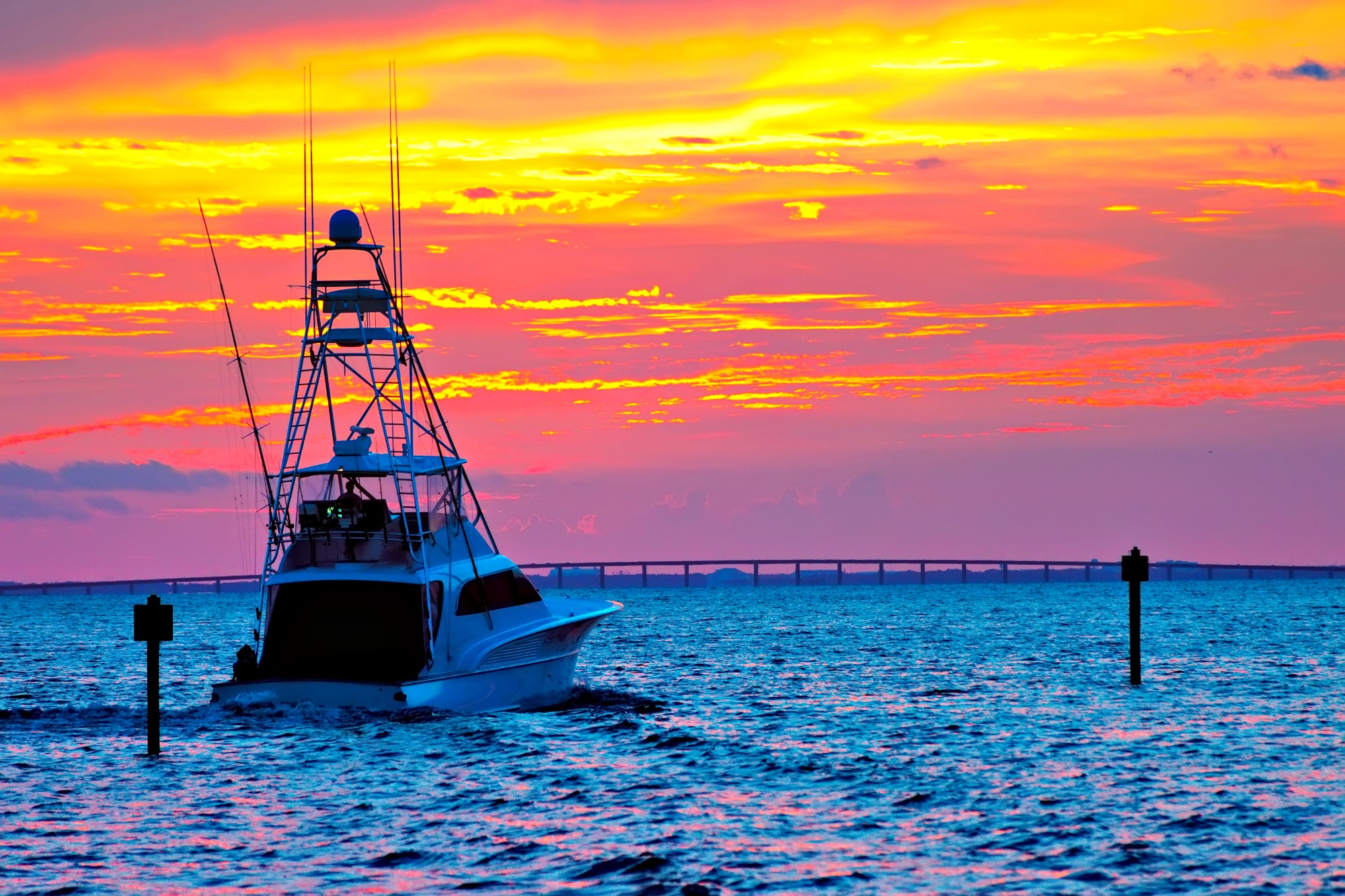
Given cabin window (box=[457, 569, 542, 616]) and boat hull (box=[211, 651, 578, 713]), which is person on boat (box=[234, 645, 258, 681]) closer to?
boat hull (box=[211, 651, 578, 713])

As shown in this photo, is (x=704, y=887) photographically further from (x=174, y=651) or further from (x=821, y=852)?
(x=174, y=651)

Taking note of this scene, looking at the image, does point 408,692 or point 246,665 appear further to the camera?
point 246,665

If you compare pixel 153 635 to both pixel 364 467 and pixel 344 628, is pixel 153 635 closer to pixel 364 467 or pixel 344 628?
pixel 344 628

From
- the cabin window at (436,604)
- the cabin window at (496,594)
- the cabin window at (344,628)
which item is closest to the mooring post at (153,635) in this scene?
the cabin window at (344,628)

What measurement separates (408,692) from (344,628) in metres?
2.58

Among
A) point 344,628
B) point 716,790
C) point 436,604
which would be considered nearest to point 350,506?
point 344,628

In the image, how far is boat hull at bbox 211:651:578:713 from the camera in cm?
2939

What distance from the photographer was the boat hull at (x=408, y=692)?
29391 millimetres

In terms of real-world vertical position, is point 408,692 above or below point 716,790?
above

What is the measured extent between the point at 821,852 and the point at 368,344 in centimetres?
1650

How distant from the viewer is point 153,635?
2847 cm

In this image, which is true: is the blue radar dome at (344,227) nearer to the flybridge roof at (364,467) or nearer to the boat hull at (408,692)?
the flybridge roof at (364,467)

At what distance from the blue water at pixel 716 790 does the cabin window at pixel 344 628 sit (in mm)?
1304

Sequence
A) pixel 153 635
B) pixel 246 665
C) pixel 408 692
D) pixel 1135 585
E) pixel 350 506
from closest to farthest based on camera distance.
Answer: pixel 153 635, pixel 408 692, pixel 246 665, pixel 350 506, pixel 1135 585
